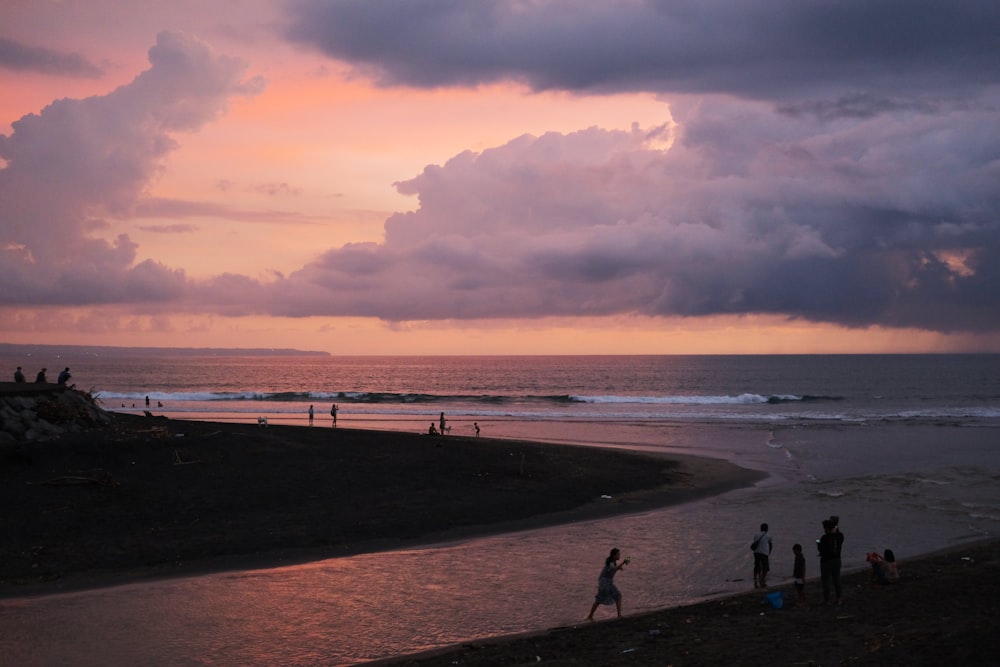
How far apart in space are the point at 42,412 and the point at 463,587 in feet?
65.0

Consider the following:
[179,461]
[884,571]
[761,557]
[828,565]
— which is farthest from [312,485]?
[884,571]

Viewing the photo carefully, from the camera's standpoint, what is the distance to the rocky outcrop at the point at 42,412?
1113 inches

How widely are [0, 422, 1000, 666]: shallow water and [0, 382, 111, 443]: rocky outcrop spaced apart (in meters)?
13.1

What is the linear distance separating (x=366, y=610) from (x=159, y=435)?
683 inches

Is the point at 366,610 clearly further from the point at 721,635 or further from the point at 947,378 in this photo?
the point at 947,378

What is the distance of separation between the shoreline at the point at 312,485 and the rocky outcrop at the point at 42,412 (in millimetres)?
932

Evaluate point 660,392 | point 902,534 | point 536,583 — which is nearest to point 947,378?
point 660,392

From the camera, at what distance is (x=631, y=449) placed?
4619cm

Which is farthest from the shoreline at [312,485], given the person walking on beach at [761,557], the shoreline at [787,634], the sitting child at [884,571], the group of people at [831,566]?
the sitting child at [884,571]

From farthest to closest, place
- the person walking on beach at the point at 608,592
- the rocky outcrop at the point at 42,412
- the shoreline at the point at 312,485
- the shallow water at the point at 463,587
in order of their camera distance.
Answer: the rocky outcrop at the point at 42,412 → the shoreline at the point at 312,485 → the person walking on beach at the point at 608,592 → the shallow water at the point at 463,587

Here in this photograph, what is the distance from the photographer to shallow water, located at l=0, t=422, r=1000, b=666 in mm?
15117

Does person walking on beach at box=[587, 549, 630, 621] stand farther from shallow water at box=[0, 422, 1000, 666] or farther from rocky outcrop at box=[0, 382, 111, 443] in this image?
rocky outcrop at box=[0, 382, 111, 443]

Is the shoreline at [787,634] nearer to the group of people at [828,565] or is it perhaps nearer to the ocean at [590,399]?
the group of people at [828,565]

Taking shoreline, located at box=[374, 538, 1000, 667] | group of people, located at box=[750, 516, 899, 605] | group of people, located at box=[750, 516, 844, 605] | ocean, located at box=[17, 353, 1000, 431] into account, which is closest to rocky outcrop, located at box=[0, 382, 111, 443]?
shoreline, located at box=[374, 538, 1000, 667]
